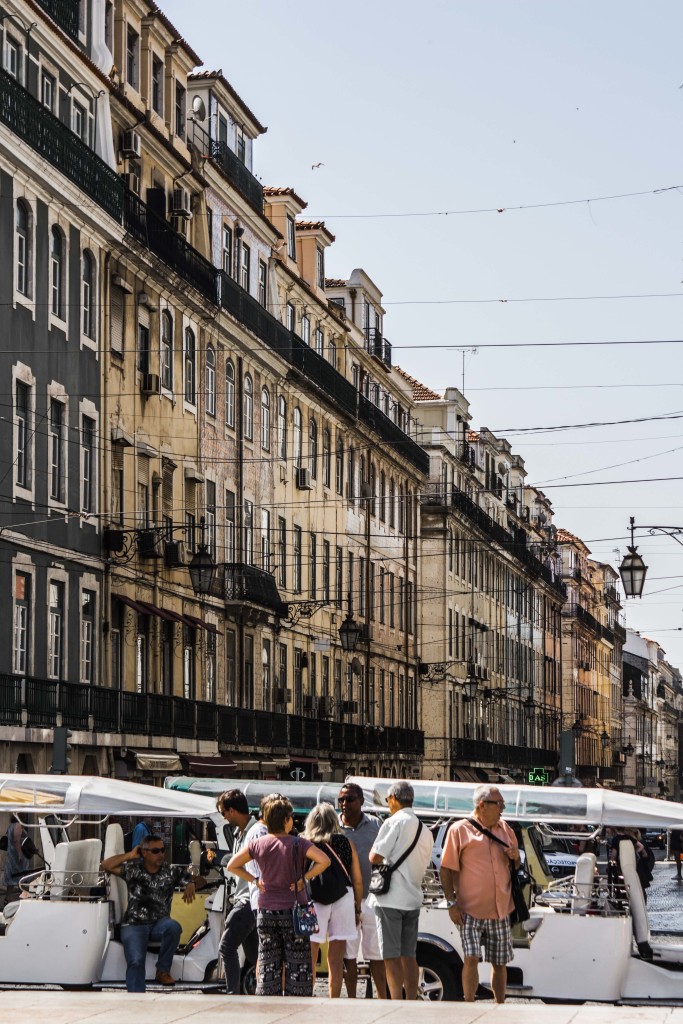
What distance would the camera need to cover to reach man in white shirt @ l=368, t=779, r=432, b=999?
1310 cm

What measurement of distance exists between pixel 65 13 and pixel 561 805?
79.8ft

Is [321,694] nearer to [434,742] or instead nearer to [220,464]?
[220,464]

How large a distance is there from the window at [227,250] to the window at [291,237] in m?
7.34

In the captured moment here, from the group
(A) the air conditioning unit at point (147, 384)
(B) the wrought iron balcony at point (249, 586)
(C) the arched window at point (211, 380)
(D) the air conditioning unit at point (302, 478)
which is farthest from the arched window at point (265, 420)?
(A) the air conditioning unit at point (147, 384)

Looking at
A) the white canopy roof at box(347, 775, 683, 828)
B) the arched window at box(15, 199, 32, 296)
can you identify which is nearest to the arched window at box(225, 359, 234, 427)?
the arched window at box(15, 199, 32, 296)

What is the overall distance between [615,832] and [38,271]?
18568 mm

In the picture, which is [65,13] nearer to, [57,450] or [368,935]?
[57,450]

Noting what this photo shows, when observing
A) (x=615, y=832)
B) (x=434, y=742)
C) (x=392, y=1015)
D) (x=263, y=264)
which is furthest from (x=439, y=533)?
(x=392, y=1015)

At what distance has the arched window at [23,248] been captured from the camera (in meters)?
32.7

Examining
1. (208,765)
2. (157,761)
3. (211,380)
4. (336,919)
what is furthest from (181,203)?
(336,919)

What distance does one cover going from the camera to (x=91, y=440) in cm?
3609

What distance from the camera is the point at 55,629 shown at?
3456 cm

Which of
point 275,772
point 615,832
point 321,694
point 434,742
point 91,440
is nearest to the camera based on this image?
point 615,832

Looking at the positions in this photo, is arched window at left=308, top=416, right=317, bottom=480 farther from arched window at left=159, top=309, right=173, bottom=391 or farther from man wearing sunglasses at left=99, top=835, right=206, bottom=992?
man wearing sunglasses at left=99, top=835, right=206, bottom=992
